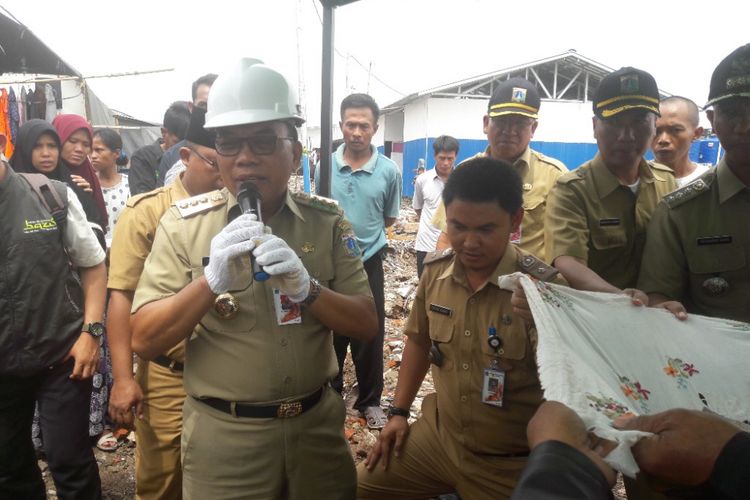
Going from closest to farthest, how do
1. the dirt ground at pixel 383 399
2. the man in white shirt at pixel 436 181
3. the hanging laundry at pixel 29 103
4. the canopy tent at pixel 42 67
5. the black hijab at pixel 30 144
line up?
the dirt ground at pixel 383 399
the black hijab at pixel 30 144
the man in white shirt at pixel 436 181
the hanging laundry at pixel 29 103
the canopy tent at pixel 42 67

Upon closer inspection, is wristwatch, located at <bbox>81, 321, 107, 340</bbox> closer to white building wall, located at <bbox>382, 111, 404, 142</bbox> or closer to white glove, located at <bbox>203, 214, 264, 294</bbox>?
white glove, located at <bbox>203, 214, 264, 294</bbox>

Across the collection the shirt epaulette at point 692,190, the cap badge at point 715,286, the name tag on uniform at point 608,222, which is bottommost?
the cap badge at point 715,286

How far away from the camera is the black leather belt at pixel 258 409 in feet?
5.96

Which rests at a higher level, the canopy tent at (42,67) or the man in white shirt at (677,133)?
the canopy tent at (42,67)

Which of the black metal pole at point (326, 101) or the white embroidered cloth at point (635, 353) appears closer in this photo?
the white embroidered cloth at point (635, 353)

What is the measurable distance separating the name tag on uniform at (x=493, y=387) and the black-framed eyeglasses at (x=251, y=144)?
1.30 metres

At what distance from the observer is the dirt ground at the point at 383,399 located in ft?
11.6

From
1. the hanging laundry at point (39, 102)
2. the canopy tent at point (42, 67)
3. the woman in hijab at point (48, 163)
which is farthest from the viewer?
the canopy tent at point (42, 67)

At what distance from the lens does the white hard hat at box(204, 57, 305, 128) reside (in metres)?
1.81

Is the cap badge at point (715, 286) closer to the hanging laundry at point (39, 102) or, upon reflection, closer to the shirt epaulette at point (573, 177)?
the shirt epaulette at point (573, 177)

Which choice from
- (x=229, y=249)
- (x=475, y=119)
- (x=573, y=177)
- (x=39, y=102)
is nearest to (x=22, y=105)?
(x=39, y=102)

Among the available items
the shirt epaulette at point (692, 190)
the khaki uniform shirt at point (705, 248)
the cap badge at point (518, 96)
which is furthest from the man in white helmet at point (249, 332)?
the cap badge at point (518, 96)

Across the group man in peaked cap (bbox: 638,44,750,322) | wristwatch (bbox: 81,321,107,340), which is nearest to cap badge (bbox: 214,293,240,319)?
wristwatch (bbox: 81,321,107,340)

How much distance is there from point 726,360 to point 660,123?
96.0 inches
